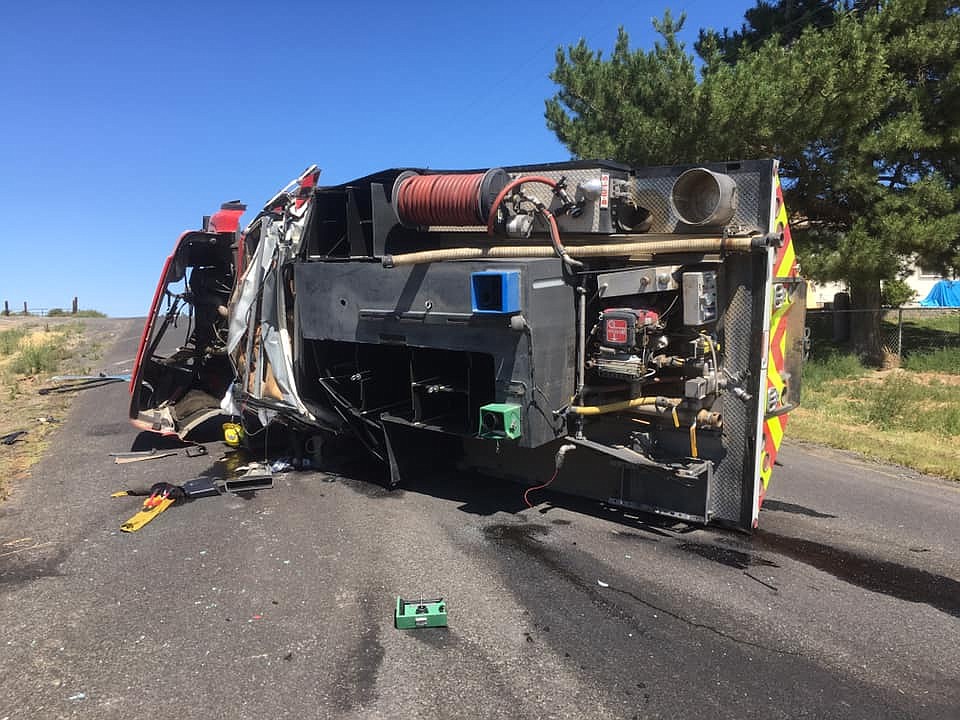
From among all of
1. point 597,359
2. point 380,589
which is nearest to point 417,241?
point 597,359

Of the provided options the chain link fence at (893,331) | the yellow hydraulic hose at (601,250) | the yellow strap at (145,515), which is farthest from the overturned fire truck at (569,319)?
the chain link fence at (893,331)

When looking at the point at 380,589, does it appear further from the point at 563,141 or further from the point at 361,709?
the point at 563,141

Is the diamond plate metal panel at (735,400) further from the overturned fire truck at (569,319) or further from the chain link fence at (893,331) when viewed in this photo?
the chain link fence at (893,331)

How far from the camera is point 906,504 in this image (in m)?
5.57

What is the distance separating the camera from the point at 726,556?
4387 mm

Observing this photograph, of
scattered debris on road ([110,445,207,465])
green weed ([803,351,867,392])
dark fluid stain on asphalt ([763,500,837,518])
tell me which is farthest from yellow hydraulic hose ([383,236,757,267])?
green weed ([803,351,867,392])

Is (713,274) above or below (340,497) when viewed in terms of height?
above

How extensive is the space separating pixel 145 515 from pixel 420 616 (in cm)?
273

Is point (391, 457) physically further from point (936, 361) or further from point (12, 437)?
point (936, 361)

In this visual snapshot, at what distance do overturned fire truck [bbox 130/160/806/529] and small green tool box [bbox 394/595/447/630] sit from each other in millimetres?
1359

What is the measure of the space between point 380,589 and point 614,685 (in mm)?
1495

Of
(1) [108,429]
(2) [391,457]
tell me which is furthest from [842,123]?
(1) [108,429]

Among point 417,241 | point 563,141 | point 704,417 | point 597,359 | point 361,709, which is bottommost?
point 361,709

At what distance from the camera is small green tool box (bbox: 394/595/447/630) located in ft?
11.4
